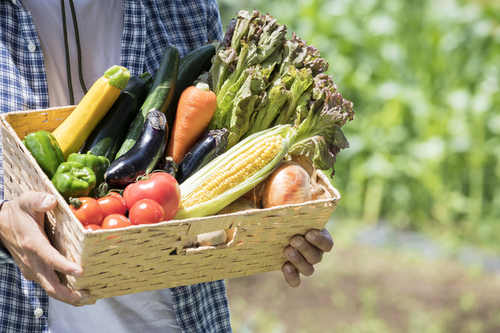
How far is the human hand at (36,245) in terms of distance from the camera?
4.59ft

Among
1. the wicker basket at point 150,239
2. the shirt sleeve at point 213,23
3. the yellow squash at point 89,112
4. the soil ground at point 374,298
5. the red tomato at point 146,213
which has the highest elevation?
the shirt sleeve at point 213,23

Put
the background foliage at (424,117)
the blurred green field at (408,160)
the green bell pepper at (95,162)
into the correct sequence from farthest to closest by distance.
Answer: the background foliage at (424,117)
the blurred green field at (408,160)
the green bell pepper at (95,162)

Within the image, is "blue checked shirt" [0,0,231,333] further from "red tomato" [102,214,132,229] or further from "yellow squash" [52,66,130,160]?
"red tomato" [102,214,132,229]

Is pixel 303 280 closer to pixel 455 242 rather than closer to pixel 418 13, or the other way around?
pixel 455 242

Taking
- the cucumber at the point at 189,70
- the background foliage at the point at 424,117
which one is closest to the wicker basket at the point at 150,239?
the cucumber at the point at 189,70

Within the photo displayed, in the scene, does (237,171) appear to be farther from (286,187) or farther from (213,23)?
(213,23)

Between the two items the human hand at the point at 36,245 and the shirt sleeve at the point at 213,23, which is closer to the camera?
the human hand at the point at 36,245

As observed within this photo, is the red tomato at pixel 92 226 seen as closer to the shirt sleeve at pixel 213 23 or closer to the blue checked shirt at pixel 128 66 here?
the blue checked shirt at pixel 128 66

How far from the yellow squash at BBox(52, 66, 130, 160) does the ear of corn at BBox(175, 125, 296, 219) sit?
15.1 inches

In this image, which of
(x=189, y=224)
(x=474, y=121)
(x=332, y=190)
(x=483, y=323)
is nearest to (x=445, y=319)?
(x=483, y=323)

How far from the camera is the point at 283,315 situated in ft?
12.3

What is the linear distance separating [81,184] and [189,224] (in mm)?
348

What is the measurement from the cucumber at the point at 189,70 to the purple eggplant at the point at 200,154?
0.19 metres

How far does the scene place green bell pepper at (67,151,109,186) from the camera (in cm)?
158
